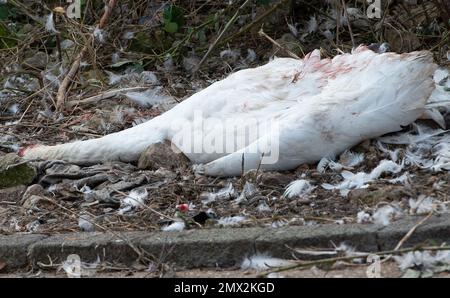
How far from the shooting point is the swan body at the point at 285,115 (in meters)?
3.72

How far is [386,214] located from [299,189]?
0.58 m

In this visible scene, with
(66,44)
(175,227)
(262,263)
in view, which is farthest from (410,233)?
(66,44)

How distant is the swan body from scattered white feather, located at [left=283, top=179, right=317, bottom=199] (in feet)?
0.58

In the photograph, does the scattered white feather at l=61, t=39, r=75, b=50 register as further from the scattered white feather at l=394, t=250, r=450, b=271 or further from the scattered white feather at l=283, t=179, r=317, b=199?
the scattered white feather at l=394, t=250, r=450, b=271

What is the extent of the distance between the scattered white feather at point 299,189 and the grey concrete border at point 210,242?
473 mm

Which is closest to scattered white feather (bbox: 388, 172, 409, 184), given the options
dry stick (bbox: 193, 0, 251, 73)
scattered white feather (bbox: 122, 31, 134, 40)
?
dry stick (bbox: 193, 0, 251, 73)

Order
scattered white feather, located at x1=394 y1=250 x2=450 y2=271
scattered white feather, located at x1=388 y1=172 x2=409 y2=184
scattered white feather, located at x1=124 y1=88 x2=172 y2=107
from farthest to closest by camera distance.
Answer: scattered white feather, located at x1=124 y1=88 x2=172 y2=107 < scattered white feather, located at x1=388 y1=172 x2=409 y2=184 < scattered white feather, located at x1=394 y1=250 x2=450 y2=271

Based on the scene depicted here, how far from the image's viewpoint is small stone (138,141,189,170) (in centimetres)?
411

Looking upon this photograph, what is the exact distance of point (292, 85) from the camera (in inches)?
167

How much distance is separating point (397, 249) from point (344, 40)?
3.09 metres

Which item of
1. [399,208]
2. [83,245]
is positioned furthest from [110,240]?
[399,208]

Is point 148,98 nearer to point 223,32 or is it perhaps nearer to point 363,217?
point 223,32

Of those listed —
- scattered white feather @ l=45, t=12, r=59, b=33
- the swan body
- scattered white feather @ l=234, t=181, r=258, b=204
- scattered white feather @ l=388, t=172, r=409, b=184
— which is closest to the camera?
scattered white feather @ l=388, t=172, r=409, b=184

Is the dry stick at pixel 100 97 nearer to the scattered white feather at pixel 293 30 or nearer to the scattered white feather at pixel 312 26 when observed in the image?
the scattered white feather at pixel 293 30
